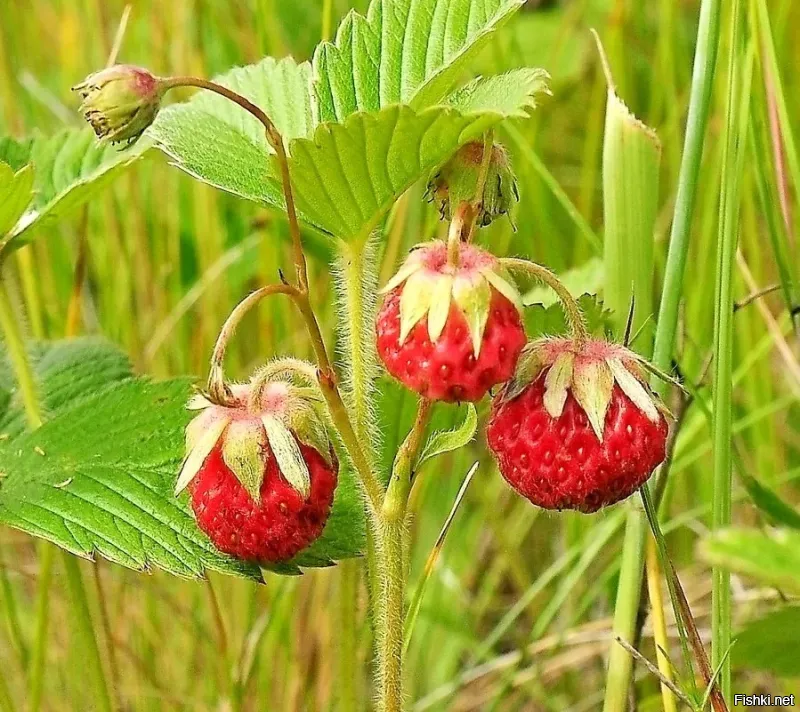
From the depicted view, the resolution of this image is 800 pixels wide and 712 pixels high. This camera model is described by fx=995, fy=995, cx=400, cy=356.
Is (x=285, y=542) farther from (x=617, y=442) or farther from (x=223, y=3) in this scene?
(x=223, y=3)

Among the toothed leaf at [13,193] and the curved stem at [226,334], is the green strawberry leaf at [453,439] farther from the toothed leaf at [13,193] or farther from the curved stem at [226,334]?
the toothed leaf at [13,193]

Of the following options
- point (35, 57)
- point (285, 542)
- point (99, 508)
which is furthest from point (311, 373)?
point (35, 57)

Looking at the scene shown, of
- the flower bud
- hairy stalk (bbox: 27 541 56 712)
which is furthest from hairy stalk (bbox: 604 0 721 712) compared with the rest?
hairy stalk (bbox: 27 541 56 712)

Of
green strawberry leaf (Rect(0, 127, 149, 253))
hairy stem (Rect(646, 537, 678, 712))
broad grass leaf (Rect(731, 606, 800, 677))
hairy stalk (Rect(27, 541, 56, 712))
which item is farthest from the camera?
green strawberry leaf (Rect(0, 127, 149, 253))

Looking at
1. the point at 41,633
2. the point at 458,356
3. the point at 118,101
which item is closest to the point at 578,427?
the point at 458,356

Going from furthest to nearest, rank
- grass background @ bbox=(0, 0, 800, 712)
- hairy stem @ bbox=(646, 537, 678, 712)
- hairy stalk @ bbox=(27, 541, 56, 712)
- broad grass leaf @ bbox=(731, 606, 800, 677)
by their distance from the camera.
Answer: grass background @ bbox=(0, 0, 800, 712)
hairy stalk @ bbox=(27, 541, 56, 712)
hairy stem @ bbox=(646, 537, 678, 712)
broad grass leaf @ bbox=(731, 606, 800, 677)

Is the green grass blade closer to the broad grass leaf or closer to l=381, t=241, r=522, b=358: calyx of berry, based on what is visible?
the broad grass leaf
